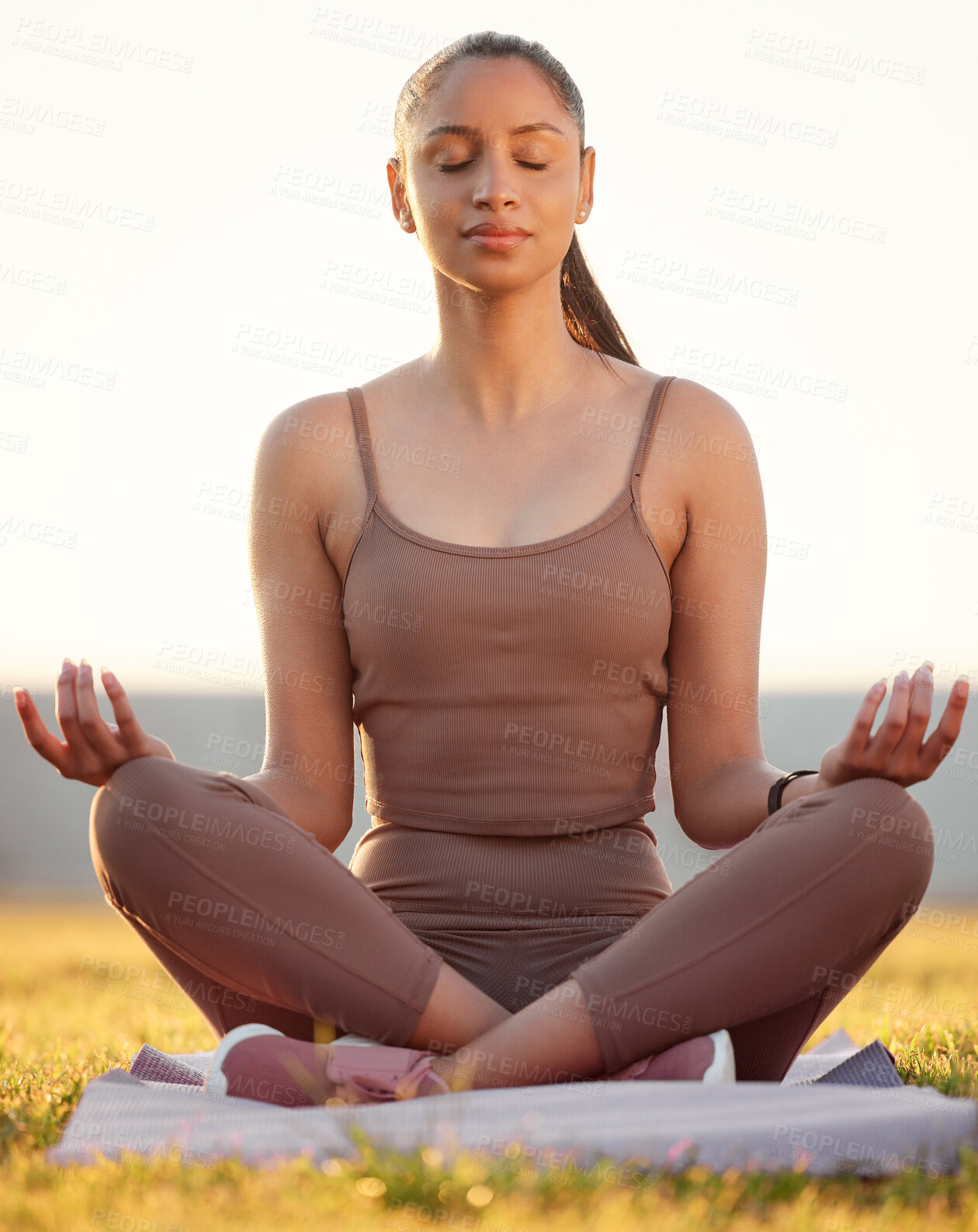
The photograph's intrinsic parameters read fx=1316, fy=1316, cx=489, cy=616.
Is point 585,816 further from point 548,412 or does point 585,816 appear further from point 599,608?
point 548,412

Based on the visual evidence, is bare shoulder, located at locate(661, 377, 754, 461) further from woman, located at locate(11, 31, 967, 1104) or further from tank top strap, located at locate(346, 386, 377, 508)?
tank top strap, located at locate(346, 386, 377, 508)

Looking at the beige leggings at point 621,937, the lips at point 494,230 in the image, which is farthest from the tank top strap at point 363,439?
the beige leggings at point 621,937

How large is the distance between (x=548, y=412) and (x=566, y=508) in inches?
12.8

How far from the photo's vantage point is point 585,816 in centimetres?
268

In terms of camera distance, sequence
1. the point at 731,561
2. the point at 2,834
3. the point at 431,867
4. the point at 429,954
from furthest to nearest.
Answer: the point at 2,834 < the point at 731,561 < the point at 431,867 < the point at 429,954

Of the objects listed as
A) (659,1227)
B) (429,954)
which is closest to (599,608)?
(429,954)

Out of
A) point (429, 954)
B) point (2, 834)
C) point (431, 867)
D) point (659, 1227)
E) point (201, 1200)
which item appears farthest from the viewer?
point (2, 834)

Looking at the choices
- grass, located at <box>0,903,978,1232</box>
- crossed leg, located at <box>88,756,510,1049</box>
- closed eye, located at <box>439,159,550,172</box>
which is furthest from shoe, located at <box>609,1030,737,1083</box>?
closed eye, located at <box>439,159,550,172</box>

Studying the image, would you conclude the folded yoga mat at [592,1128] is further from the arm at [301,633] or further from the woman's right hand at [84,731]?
the arm at [301,633]

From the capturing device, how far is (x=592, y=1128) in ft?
6.06

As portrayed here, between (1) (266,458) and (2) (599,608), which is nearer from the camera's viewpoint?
(2) (599,608)

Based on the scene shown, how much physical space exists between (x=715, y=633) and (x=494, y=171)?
3.57 feet

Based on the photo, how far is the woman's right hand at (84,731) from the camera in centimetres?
221

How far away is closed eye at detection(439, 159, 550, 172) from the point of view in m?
2.83
